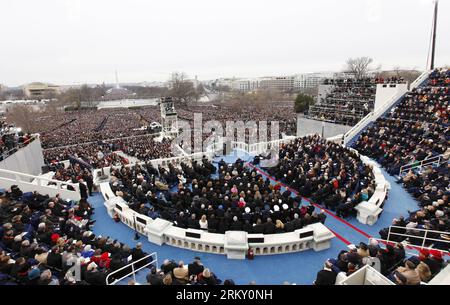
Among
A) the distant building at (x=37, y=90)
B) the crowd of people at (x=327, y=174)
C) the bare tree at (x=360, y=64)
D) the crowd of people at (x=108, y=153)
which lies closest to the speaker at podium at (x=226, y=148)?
the crowd of people at (x=327, y=174)

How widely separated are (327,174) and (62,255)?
12093 millimetres

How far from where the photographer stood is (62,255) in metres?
6.81

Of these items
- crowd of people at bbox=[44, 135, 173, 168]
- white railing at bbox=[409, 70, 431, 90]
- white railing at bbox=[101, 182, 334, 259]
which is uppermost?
white railing at bbox=[409, 70, 431, 90]

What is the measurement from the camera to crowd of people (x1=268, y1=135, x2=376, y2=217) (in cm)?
1137

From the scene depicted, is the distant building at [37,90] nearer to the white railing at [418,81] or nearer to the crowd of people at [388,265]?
the white railing at [418,81]

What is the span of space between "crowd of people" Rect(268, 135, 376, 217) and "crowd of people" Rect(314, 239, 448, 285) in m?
3.81

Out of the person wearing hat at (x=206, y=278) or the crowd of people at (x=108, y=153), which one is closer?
the person wearing hat at (x=206, y=278)

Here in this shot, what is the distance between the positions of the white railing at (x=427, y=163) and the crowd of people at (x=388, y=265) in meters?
10.1

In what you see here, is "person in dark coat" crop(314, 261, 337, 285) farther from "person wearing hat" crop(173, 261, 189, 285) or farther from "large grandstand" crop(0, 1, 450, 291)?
"person wearing hat" crop(173, 261, 189, 285)

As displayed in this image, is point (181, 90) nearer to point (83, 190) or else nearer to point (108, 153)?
point (108, 153)

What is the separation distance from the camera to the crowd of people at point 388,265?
18.6ft

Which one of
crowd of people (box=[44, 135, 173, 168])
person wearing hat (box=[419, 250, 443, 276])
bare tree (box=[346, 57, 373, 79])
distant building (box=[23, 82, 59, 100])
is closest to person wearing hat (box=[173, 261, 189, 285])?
person wearing hat (box=[419, 250, 443, 276])
